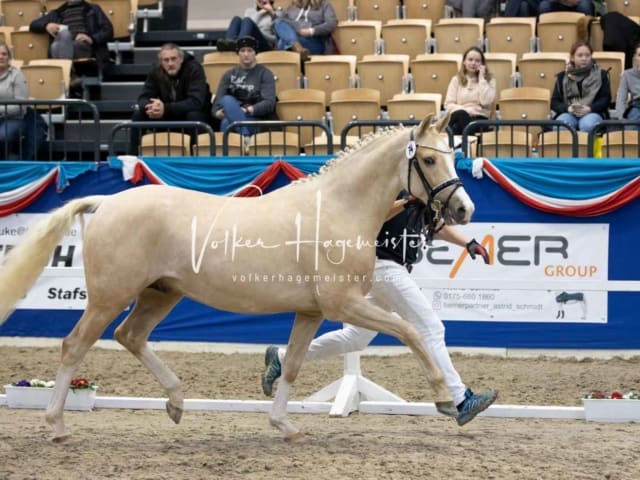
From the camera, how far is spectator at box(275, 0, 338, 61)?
14.8 metres

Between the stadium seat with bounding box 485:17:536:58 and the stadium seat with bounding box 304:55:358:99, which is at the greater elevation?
the stadium seat with bounding box 485:17:536:58

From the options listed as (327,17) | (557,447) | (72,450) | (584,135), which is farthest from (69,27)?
(557,447)

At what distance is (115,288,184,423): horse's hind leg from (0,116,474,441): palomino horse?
0.17 metres

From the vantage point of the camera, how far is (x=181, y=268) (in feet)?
25.0

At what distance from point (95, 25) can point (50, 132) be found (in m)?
3.80

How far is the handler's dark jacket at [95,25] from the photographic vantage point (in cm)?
1566

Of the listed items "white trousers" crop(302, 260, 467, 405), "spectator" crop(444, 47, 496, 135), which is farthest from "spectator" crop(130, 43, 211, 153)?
"white trousers" crop(302, 260, 467, 405)

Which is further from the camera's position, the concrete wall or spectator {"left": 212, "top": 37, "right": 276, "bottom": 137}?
the concrete wall

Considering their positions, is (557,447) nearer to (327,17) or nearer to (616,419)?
(616,419)

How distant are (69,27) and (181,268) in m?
9.05

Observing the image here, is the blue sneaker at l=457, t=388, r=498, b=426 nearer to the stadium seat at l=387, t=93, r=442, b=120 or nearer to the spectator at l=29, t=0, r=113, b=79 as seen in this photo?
→ the stadium seat at l=387, t=93, r=442, b=120

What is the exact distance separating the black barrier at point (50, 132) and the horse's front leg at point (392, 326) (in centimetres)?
499

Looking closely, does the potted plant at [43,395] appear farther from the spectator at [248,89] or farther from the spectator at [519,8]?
the spectator at [519,8]

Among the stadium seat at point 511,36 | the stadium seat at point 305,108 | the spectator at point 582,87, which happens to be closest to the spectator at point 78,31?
the stadium seat at point 305,108
